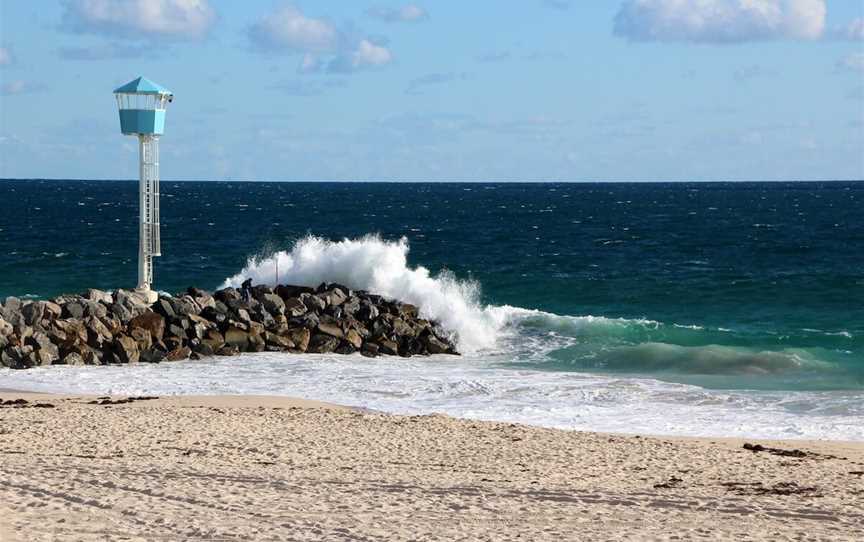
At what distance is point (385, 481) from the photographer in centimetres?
1120

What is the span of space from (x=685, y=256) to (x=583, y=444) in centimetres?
3049

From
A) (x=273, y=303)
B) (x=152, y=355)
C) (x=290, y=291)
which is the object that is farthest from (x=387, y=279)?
(x=152, y=355)

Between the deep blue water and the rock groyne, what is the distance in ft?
9.29

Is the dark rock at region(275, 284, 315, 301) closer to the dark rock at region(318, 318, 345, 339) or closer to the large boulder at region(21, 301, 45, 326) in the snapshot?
the dark rock at region(318, 318, 345, 339)

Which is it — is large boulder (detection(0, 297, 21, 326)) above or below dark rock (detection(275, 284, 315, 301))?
below

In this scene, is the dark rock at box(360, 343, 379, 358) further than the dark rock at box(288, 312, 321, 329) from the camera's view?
No

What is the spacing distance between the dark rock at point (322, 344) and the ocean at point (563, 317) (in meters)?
0.67

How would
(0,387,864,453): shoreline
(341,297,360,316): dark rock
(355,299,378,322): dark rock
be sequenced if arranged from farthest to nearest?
(341,297,360,316): dark rock → (355,299,378,322): dark rock → (0,387,864,453): shoreline

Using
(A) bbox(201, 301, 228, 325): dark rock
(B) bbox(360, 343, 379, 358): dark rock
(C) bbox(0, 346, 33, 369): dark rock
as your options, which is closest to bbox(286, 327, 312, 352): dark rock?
(B) bbox(360, 343, 379, 358): dark rock

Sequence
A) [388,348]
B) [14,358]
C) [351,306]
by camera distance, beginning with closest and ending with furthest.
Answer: [14,358] < [388,348] < [351,306]

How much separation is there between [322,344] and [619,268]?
18.6 meters

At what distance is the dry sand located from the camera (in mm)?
9305

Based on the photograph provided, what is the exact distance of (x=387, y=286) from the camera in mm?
26344

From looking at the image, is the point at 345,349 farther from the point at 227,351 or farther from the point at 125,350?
the point at 125,350
